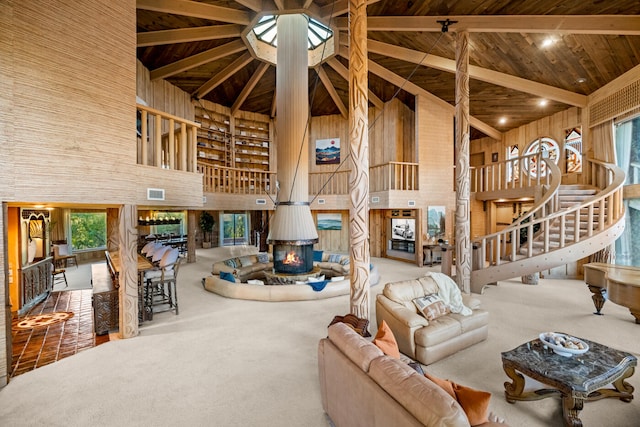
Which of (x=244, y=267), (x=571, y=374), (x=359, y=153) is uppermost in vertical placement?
(x=359, y=153)

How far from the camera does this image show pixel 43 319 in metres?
4.87

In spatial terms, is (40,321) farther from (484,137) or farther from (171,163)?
(484,137)

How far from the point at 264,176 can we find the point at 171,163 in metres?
5.99

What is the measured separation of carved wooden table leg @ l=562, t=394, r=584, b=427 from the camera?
227 cm

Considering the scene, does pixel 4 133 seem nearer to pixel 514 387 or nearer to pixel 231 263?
pixel 231 263

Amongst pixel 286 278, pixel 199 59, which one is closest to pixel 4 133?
pixel 286 278

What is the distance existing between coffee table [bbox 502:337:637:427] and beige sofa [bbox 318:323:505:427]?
1171 mm

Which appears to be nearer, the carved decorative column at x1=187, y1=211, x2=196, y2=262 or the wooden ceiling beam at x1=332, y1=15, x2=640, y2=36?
the wooden ceiling beam at x1=332, y1=15, x2=640, y2=36

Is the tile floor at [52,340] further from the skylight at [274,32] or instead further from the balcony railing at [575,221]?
the skylight at [274,32]

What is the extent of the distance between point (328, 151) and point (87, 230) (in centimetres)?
983

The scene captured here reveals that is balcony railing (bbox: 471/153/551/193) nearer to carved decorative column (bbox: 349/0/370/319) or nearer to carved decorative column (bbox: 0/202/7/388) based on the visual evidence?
carved decorative column (bbox: 349/0/370/319)

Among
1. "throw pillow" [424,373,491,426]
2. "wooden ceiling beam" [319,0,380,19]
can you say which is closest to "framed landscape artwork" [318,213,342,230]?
"wooden ceiling beam" [319,0,380,19]

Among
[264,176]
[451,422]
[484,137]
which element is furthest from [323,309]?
[484,137]

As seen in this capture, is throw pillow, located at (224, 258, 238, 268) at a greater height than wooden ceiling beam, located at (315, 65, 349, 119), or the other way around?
wooden ceiling beam, located at (315, 65, 349, 119)
